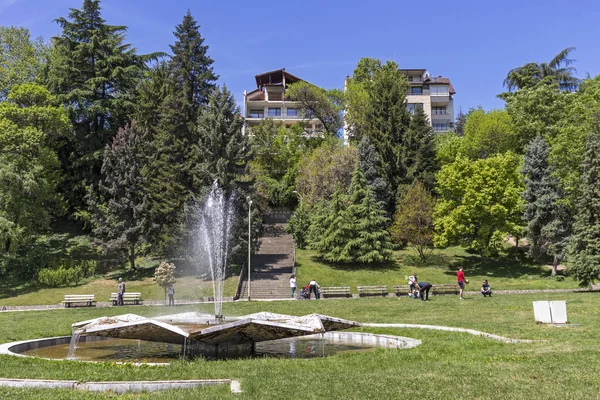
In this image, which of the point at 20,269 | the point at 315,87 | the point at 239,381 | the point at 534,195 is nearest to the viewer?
the point at 239,381

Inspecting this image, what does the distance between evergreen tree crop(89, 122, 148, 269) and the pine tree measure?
53.9ft

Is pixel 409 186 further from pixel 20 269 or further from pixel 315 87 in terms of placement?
pixel 20 269

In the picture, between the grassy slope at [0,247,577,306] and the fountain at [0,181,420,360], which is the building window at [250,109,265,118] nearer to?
the grassy slope at [0,247,577,306]

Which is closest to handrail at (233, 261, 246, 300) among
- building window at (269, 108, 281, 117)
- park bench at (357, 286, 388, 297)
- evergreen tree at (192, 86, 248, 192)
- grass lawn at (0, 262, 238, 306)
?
grass lawn at (0, 262, 238, 306)

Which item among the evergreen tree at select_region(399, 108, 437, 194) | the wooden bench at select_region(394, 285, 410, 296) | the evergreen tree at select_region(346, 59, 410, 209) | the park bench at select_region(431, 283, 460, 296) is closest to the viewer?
the park bench at select_region(431, 283, 460, 296)

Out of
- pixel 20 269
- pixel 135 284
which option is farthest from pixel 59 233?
pixel 135 284

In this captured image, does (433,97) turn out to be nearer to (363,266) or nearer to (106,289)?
(363,266)

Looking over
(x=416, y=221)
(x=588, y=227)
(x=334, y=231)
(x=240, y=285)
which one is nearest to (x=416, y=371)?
(x=588, y=227)

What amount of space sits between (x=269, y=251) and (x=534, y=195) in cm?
2325

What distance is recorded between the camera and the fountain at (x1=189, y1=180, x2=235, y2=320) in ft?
121

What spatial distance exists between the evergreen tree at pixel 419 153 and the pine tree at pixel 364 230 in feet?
21.4

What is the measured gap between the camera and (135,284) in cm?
3628

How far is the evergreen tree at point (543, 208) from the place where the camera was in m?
39.6

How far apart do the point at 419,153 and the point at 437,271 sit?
1383 cm
